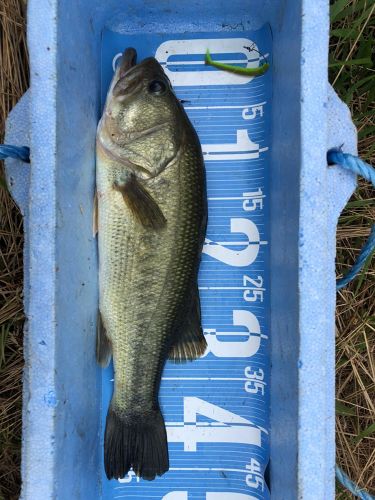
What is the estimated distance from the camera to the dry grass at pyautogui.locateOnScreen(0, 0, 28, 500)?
1972 mm

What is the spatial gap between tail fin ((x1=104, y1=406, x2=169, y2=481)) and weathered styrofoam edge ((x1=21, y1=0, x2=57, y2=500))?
0.31 meters

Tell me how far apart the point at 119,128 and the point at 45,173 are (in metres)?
0.32

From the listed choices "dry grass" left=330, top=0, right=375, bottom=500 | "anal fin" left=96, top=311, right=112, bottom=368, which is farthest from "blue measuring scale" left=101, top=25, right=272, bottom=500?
"dry grass" left=330, top=0, right=375, bottom=500

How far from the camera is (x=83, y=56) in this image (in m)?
1.69

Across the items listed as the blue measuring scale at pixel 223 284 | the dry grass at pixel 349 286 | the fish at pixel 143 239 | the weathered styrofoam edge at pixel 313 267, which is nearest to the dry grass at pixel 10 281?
the dry grass at pixel 349 286

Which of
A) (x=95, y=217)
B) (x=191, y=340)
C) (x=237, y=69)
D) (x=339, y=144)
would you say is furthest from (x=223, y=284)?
(x=237, y=69)

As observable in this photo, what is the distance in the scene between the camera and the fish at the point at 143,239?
5.24ft

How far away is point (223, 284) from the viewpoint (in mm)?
1902

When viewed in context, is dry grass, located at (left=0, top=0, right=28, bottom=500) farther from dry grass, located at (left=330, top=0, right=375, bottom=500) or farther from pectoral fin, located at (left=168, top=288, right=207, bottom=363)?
dry grass, located at (left=330, top=0, right=375, bottom=500)

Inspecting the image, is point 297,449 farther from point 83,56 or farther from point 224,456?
point 83,56

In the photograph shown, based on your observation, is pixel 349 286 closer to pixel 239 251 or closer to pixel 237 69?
pixel 239 251

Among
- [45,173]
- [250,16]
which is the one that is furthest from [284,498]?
[250,16]

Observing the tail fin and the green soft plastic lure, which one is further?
the green soft plastic lure

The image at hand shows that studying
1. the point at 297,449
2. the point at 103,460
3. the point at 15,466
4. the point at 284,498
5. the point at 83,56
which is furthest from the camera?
the point at 15,466
